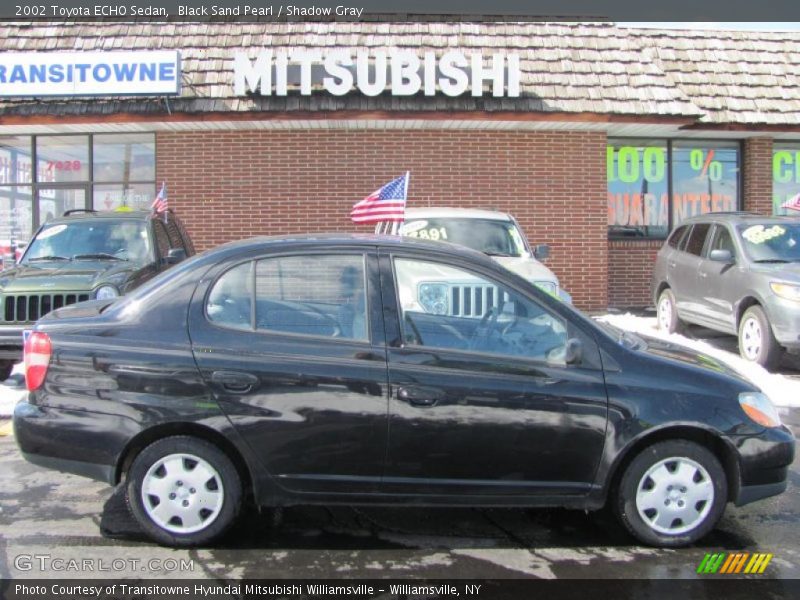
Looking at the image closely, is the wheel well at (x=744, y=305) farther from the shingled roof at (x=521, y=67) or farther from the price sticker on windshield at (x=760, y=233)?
the shingled roof at (x=521, y=67)

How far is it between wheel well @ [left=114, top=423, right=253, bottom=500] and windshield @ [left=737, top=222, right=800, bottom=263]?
23.9 feet

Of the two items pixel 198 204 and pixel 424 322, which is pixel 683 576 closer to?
pixel 424 322

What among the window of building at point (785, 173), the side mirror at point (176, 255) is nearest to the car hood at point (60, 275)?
the side mirror at point (176, 255)

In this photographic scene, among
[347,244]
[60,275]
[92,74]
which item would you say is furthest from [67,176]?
[347,244]

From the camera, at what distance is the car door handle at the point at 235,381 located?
389 cm

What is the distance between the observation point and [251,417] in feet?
12.8

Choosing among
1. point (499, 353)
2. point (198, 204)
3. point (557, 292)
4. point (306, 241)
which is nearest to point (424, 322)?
point (499, 353)

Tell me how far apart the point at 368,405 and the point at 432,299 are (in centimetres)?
70

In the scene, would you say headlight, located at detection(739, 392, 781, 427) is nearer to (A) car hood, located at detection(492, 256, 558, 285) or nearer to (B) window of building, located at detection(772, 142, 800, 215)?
(A) car hood, located at detection(492, 256, 558, 285)

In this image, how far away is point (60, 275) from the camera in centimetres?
758

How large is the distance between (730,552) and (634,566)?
596 mm

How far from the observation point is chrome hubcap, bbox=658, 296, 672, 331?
36.3ft

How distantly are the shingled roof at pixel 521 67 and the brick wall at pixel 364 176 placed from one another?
0.92m

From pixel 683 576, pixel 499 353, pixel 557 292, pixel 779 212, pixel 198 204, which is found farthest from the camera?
pixel 779 212
